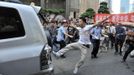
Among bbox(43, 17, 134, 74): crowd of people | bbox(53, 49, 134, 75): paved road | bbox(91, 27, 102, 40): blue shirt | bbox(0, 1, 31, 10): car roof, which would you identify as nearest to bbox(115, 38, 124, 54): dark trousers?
bbox(43, 17, 134, 74): crowd of people

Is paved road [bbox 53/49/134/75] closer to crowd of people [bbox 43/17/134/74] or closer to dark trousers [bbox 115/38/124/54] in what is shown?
crowd of people [bbox 43/17/134/74]

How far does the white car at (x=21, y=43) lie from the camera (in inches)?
Answer: 182

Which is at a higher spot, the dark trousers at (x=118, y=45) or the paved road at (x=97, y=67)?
the paved road at (x=97, y=67)

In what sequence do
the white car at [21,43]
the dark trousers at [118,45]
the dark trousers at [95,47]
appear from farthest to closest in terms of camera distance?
the dark trousers at [118,45], the dark trousers at [95,47], the white car at [21,43]

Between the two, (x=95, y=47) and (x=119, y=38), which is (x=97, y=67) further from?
(x=119, y=38)

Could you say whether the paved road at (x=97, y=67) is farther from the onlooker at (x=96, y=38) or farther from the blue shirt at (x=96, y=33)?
the blue shirt at (x=96, y=33)

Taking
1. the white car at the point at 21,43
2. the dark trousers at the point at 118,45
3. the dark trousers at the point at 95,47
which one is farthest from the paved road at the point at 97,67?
the white car at the point at 21,43

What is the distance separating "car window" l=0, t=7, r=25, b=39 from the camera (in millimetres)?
4660

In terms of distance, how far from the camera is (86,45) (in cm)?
1125

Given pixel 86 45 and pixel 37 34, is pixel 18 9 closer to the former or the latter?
pixel 37 34

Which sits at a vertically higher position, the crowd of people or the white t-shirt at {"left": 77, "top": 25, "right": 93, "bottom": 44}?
the white t-shirt at {"left": 77, "top": 25, "right": 93, "bottom": 44}

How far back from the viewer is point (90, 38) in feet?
51.7

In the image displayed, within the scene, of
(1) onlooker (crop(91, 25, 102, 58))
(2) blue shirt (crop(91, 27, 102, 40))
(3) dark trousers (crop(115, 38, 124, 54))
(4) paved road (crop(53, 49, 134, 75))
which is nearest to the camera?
(4) paved road (crop(53, 49, 134, 75))

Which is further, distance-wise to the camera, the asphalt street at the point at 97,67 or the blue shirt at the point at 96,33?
the blue shirt at the point at 96,33
